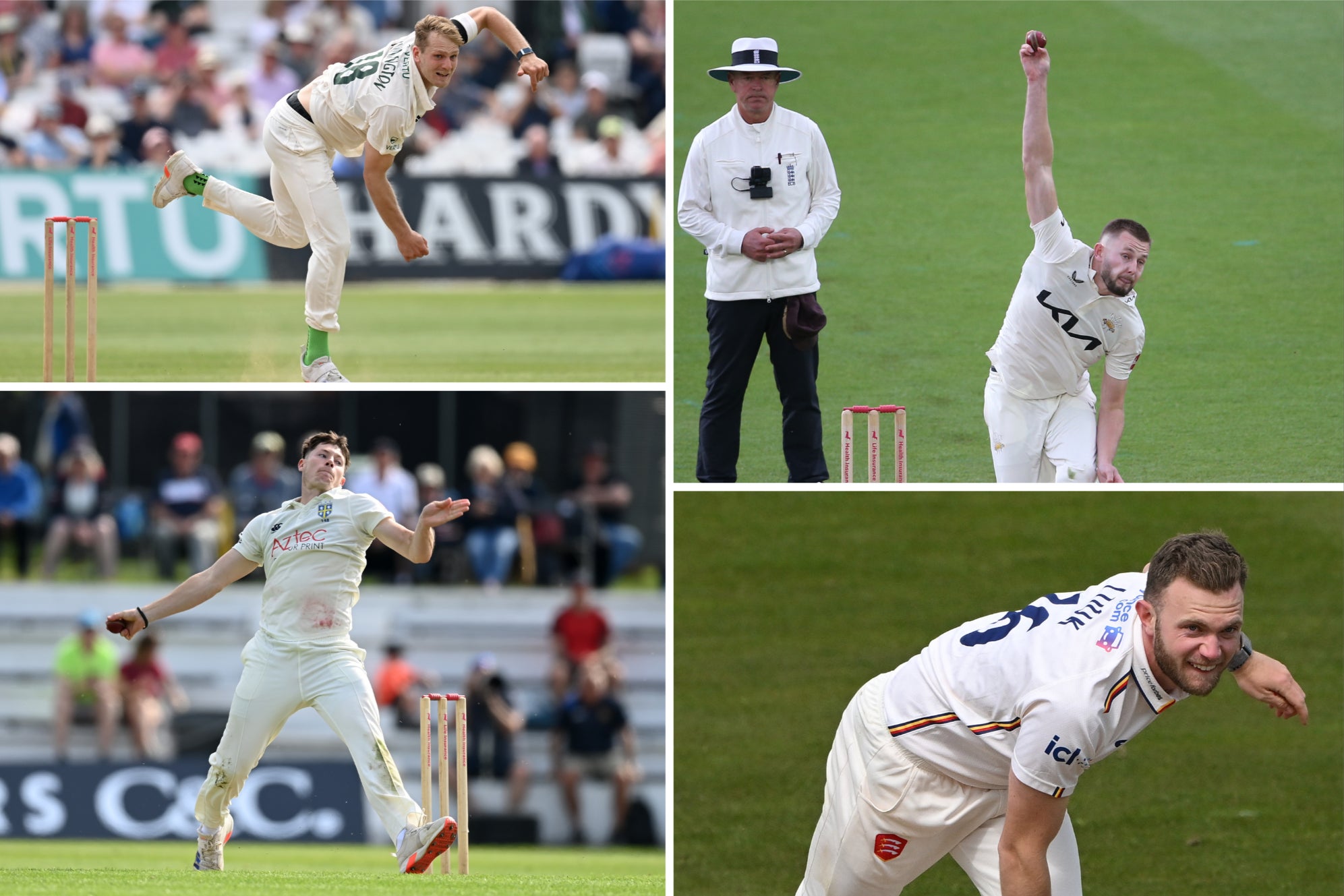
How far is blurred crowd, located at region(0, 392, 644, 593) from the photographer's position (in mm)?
15500

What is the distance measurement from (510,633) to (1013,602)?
5096 mm

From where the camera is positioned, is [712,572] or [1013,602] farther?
[712,572]

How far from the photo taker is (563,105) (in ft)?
65.1

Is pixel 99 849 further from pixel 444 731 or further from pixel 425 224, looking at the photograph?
pixel 425 224

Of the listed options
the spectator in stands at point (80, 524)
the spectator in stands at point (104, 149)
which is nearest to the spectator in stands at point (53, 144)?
the spectator in stands at point (104, 149)

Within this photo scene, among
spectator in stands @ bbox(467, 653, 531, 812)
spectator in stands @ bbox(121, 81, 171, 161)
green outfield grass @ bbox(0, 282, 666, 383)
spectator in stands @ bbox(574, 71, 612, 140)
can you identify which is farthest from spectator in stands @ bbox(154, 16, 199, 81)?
spectator in stands @ bbox(467, 653, 531, 812)

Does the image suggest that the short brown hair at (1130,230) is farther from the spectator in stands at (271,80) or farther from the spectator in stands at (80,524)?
the spectator in stands at (271,80)

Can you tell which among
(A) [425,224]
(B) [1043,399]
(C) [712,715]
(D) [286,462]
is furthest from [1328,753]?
(A) [425,224]

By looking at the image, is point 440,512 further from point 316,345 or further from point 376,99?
point 376,99

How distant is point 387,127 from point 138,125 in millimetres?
11964

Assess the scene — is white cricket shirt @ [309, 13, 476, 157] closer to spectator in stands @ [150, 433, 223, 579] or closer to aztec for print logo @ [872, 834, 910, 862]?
aztec for print logo @ [872, 834, 910, 862]

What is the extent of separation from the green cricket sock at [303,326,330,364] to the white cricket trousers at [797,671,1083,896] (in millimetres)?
3611

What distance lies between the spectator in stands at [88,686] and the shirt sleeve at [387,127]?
7.94 metres

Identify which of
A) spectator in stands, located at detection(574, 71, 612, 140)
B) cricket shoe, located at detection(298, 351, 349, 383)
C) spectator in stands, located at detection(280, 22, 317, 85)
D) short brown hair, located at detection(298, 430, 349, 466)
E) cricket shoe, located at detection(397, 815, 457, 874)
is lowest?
cricket shoe, located at detection(397, 815, 457, 874)
